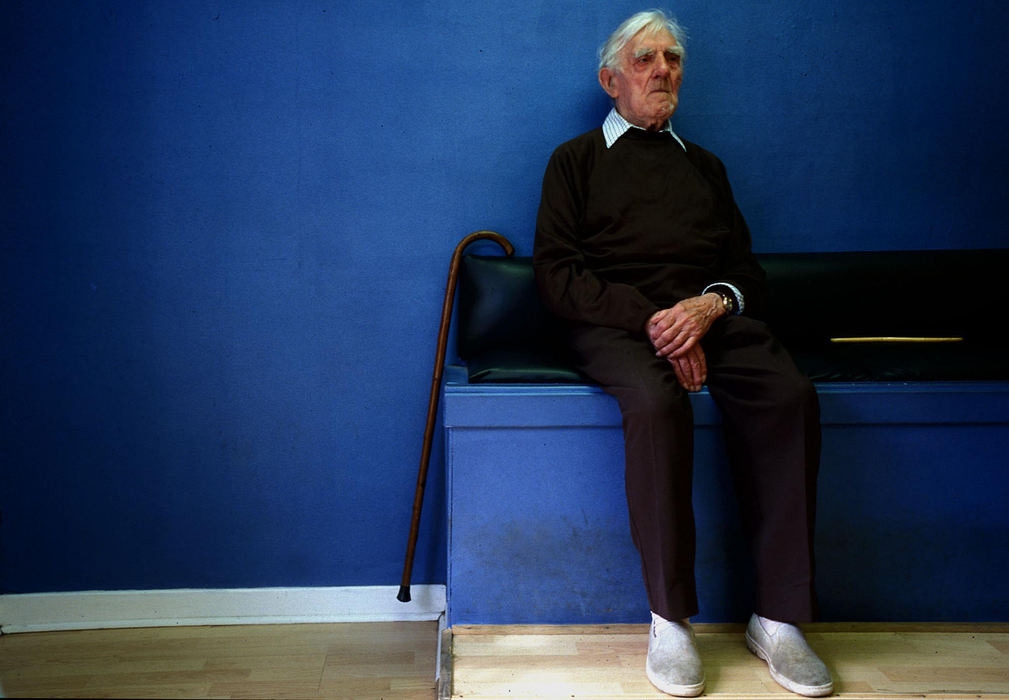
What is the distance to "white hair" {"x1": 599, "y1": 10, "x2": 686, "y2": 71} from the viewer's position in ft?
6.93

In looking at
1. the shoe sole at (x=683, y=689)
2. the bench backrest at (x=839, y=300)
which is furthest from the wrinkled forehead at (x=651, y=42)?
the shoe sole at (x=683, y=689)

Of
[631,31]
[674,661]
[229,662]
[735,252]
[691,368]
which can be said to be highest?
A: [631,31]

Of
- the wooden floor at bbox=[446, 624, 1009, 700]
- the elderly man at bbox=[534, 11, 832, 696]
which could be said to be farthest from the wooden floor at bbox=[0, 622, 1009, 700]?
the elderly man at bbox=[534, 11, 832, 696]

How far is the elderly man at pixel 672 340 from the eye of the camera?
5.53ft

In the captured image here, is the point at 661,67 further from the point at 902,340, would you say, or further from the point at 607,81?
the point at 902,340

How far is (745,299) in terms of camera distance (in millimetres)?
2045

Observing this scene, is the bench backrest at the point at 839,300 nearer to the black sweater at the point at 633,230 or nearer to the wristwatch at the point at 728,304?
the black sweater at the point at 633,230

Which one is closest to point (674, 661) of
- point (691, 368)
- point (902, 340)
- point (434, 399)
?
point (691, 368)

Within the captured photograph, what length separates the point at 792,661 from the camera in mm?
1660

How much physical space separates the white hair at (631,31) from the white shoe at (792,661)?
146cm

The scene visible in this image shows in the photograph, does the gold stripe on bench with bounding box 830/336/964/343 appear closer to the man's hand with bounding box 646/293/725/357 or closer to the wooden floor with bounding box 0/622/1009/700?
the man's hand with bounding box 646/293/725/357

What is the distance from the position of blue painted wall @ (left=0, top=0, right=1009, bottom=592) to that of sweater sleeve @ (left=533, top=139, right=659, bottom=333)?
298 millimetres

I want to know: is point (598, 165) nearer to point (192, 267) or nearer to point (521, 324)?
point (521, 324)

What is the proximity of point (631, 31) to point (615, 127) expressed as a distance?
0.24m
